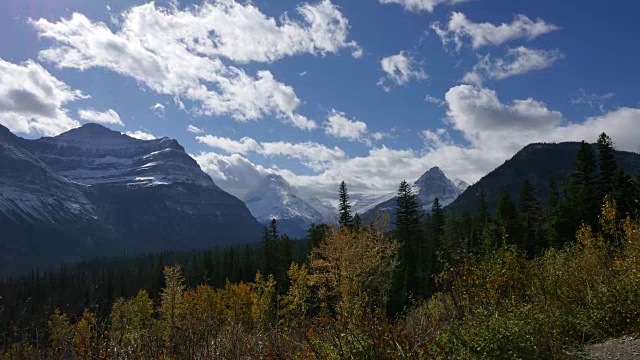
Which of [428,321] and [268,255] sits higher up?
[428,321]

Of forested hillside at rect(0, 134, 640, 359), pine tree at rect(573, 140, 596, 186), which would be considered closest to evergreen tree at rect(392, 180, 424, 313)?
pine tree at rect(573, 140, 596, 186)

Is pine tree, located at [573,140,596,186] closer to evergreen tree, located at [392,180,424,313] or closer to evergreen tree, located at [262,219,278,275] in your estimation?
evergreen tree, located at [392,180,424,313]

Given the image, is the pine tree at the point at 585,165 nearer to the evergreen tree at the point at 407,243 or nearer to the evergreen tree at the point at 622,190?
the evergreen tree at the point at 622,190

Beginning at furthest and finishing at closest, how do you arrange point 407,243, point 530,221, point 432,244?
point 432,244
point 530,221
point 407,243

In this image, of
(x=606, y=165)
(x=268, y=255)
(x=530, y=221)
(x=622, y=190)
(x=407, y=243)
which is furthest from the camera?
(x=268, y=255)

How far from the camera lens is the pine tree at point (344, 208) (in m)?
55.6

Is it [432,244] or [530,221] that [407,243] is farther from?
[530,221]

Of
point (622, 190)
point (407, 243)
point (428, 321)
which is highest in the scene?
point (622, 190)

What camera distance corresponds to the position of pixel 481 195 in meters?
67.5

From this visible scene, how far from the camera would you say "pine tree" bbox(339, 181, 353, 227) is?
55625 mm

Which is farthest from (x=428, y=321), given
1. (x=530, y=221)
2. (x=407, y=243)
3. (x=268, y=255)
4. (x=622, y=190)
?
(x=268, y=255)

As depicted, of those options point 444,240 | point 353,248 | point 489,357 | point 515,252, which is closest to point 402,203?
point 444,240

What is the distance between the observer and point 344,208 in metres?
57.7

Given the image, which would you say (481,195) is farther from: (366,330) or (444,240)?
(366,330)
